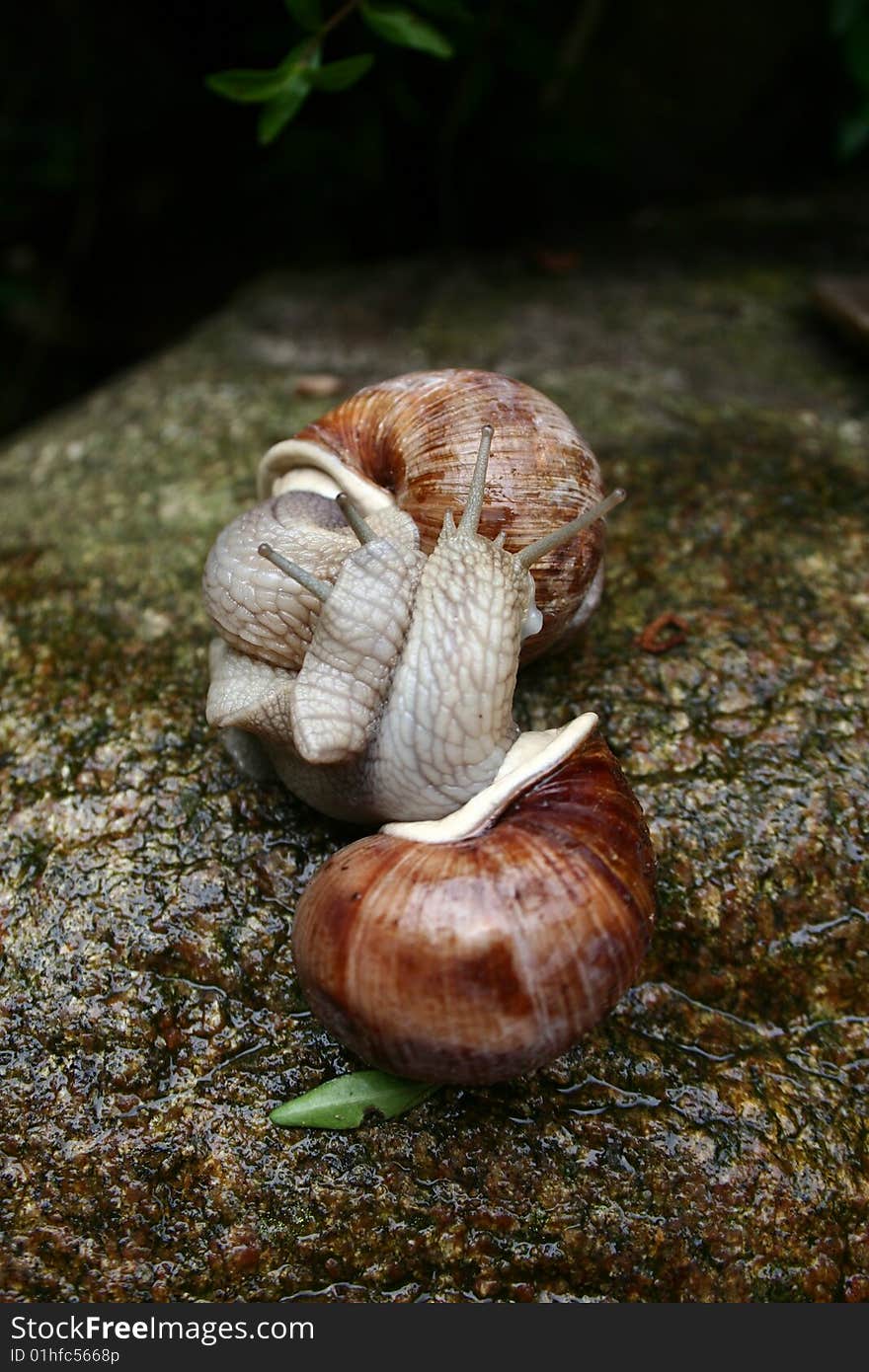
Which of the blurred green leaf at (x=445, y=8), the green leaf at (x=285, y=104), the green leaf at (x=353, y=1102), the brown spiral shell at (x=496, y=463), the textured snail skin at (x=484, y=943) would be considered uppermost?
the blurred green leaf at (x=445, y=8)

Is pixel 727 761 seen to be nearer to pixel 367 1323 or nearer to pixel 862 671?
pixel 862 671

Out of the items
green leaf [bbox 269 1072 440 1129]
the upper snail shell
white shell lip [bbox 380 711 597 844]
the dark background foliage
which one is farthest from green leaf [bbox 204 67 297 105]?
green leaf [bbox 269 1072 440 1129]

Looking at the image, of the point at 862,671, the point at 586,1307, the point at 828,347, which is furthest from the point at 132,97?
the point at 586,1307

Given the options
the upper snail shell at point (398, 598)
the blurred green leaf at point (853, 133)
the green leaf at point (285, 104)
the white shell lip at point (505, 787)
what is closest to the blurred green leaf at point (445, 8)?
the green leaf at point (285, 104)

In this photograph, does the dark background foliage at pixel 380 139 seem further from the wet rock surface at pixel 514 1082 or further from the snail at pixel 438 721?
the snail at pixel 438 721

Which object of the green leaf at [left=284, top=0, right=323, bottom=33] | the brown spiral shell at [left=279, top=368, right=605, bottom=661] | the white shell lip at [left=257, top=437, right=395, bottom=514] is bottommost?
the white shell lip at [left=257, top=437, right=395, bottom=514]

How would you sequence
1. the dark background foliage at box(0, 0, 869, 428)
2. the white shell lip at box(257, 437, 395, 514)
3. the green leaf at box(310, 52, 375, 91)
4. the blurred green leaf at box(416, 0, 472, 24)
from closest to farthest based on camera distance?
the white shell lip at box(257, 437, 395, 514), the green leaf at box(310, 52, 375, 91), the blurred green leaf at box(416, 0, 472, 24), the dark background foliage at box(0, 0, 869, 428)

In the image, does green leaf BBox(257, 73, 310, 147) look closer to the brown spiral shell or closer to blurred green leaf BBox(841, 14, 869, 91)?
the brown spiral shell
